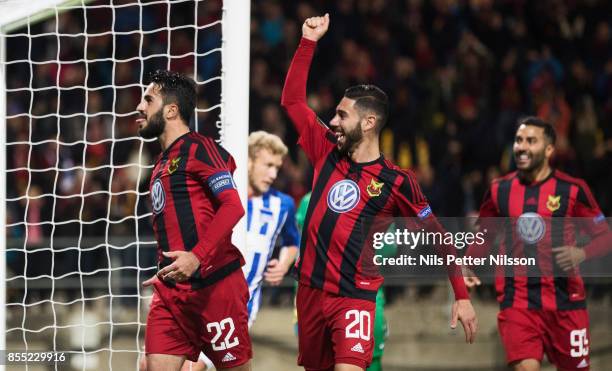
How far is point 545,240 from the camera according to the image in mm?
7246

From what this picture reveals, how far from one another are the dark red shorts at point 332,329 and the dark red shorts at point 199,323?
371 millimetres

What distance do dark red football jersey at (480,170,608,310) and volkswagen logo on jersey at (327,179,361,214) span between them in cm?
160

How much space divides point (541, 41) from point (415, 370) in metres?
5.15

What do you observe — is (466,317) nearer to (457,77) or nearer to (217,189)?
(217,189)

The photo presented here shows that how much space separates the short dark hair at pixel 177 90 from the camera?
5941mm

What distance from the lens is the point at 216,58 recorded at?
12.5m

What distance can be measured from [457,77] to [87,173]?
4.46 meters

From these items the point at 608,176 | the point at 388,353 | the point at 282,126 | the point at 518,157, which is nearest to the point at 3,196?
the point at 518,157

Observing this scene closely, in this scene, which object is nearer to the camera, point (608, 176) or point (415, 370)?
point (415, 370)

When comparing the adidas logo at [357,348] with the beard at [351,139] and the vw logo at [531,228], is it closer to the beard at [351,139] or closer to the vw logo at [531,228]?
the beard at [351,139]

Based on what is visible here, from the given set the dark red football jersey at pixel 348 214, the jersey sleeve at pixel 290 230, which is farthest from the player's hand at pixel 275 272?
the dark red football jersey at pixel 348 214

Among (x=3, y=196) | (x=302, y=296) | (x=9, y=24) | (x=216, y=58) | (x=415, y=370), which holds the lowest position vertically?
(x=415, y=370)

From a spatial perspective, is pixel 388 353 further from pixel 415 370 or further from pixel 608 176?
pixel 608 176

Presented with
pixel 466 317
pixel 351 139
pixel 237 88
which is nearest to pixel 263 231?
pixel 237 88
